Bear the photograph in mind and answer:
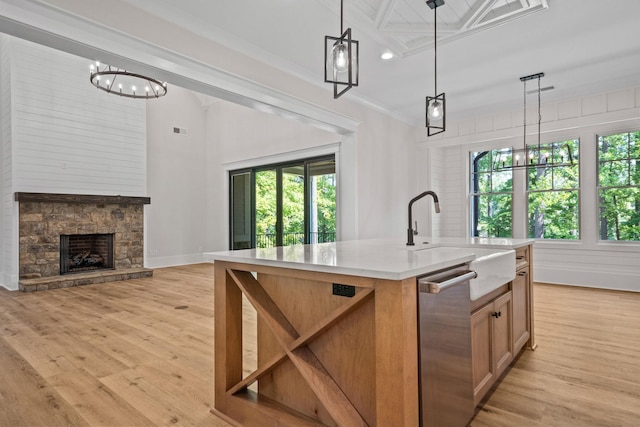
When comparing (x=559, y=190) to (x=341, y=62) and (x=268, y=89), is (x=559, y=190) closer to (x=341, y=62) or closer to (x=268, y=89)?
(x=268, y=89)

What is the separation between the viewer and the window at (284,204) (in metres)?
6.46

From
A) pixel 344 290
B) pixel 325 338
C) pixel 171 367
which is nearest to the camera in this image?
pixel 344 290

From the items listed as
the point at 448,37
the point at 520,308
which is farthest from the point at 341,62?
the point at 448,37

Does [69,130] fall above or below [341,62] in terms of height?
above

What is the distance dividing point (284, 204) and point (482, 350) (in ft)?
17.9

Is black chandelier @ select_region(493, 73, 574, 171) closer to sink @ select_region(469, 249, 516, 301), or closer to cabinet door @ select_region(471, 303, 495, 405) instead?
sink @ select_region(469, 249, 516, 301)

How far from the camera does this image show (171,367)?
2600mm

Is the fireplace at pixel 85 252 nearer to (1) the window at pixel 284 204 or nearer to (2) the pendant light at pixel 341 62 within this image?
(1) the window at pixel 284 204

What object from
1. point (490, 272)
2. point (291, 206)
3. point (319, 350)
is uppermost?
point (291, 206)

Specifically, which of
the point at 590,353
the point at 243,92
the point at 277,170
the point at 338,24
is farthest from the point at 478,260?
the point at 277,170

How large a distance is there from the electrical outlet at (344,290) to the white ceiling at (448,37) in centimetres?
266

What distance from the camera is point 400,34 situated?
146 inches

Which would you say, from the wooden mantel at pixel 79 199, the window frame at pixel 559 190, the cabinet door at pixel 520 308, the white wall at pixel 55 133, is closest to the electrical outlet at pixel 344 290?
the cabinet door at pixel 520 308

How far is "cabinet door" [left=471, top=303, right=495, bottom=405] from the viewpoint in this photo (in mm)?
1935
